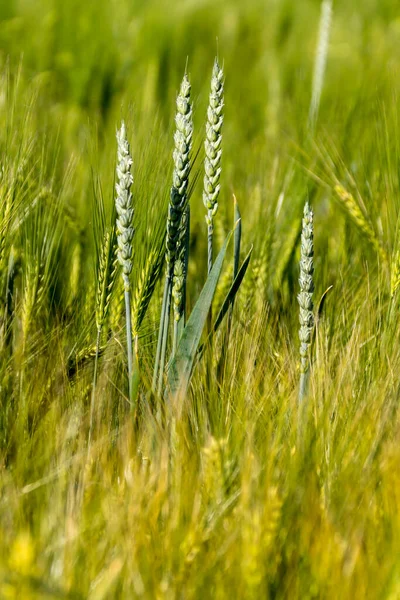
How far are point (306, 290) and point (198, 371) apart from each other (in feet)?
0.45

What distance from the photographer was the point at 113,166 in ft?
3.16

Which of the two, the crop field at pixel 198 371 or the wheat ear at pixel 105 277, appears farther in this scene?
the wheat ear at pixel 105 277

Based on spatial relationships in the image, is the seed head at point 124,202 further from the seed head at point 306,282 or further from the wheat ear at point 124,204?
the seed head at point 306,282

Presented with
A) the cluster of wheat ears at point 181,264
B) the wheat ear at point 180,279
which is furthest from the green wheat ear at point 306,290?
the wheat ear at point 180,279

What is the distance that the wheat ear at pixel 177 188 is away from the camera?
77 centimetres

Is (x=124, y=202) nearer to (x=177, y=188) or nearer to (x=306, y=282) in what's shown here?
(x=177, y=188)

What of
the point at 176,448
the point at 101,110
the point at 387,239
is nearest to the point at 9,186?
the point at 176,448

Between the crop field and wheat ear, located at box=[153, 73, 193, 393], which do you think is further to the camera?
wheat ear, located at box=[153, 73, 193, 393]

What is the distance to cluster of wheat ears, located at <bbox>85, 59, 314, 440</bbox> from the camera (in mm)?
778

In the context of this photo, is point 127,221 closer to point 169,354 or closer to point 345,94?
point 169,354

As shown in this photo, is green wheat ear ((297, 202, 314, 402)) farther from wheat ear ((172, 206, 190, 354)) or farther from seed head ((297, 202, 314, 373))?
wheat ear ((172, 206, 190, 354))

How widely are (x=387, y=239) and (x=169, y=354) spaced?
1.17 feet

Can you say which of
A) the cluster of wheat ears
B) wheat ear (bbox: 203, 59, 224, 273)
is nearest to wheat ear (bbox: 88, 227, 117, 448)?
the cluster of wheat ears

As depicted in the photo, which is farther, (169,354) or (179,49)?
(179,49)
